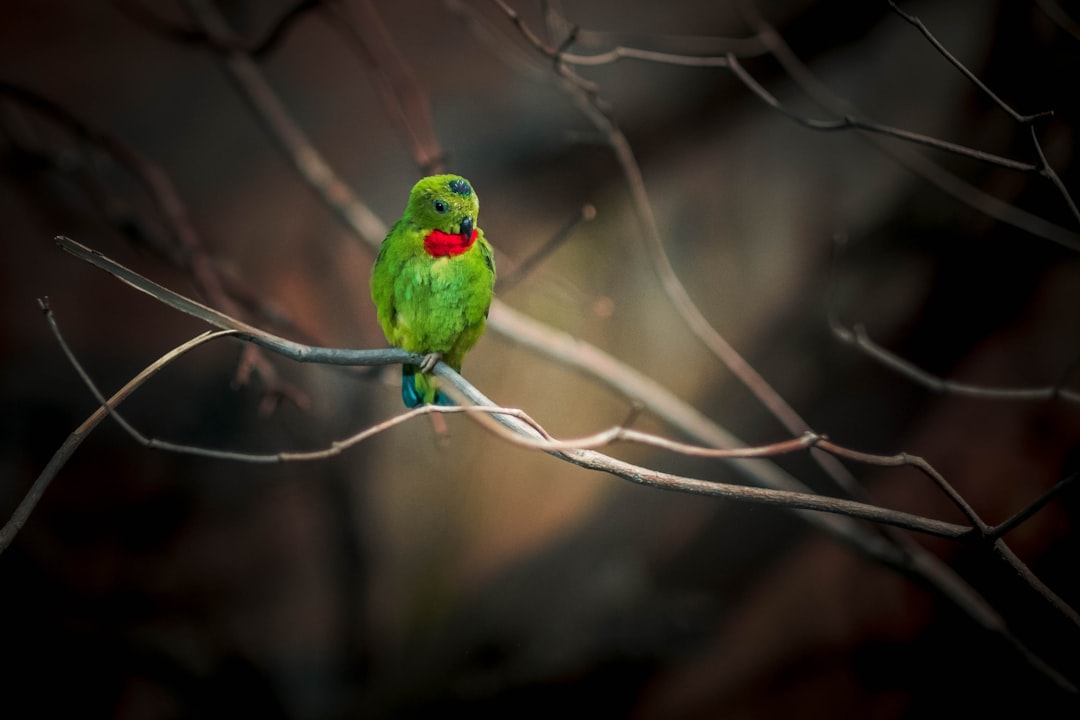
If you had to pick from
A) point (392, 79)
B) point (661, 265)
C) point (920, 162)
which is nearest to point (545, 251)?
point (661, 265)

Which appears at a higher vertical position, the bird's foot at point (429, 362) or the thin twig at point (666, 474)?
the bird's foot at point (429, 362)

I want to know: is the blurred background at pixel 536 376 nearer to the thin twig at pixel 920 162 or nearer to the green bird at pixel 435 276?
the thin twig at pixel 920 162

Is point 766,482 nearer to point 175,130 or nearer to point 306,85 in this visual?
point 306,85

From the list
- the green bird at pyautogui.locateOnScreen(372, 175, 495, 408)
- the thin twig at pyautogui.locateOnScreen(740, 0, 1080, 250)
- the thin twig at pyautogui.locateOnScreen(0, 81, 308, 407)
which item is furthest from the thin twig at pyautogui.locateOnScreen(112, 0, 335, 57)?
the thin twig at pyautogui.locateOnScreen(740, 0, 1080, 250)

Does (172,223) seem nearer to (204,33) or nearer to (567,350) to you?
(204,33)

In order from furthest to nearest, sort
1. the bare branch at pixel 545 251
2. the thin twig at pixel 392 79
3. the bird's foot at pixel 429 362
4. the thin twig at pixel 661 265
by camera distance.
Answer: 1. the thin twig at pixel 392 79
2. the thin twig at pixel 661 265
3. the bare branch at pixel 545 251
4. the bird's foot at pixel 429 362

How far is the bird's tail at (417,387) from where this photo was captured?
3.50 ft

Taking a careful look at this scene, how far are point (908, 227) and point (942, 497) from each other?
74 centimetres

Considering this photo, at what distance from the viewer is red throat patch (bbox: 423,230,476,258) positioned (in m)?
0.94

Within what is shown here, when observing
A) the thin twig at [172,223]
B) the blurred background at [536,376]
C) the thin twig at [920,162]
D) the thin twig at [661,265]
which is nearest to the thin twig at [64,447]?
the thin twig at [172,223]

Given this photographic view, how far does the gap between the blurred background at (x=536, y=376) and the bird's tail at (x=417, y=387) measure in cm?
63

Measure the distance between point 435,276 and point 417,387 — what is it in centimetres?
20

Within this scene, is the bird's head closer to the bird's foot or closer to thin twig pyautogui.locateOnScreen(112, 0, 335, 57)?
the bird's foot

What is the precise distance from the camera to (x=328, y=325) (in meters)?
1.93
